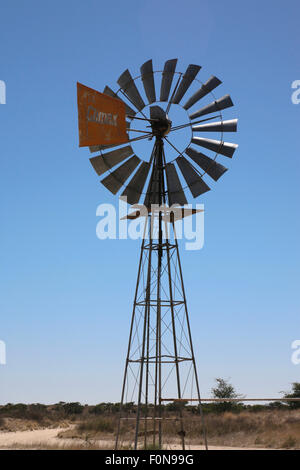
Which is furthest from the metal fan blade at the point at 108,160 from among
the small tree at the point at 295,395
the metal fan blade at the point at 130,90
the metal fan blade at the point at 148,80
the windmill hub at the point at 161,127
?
the small tree at the point at 295,395

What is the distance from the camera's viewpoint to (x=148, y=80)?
55.4 feet

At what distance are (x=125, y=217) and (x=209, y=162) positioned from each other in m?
2.97

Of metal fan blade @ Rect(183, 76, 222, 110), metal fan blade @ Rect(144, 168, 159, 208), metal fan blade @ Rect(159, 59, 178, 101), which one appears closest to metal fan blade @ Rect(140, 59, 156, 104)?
metal fan blade @ Rect(159, 59, 178, 101)

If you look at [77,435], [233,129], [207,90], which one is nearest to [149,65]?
[207,90]

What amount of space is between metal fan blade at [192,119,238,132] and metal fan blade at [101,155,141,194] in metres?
2.08

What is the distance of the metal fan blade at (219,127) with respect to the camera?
16844 millimetres

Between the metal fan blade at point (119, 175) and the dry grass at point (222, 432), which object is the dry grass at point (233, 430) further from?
the metal fan blade at point (119, 175)

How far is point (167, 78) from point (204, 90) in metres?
1.14

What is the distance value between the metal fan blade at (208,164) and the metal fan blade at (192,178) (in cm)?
25

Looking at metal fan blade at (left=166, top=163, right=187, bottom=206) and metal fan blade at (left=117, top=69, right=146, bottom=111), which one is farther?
metal fan blade at (left=117, top=69, right=146, bottom=111)

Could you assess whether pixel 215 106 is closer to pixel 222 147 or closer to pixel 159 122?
pixel 222 147

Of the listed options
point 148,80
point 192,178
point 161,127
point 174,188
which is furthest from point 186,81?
point 174,188

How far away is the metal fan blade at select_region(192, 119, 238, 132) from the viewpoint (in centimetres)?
1684

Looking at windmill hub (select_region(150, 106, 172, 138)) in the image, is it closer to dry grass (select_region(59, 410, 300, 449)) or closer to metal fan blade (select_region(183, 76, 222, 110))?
metal fan blade (select_region(183, 76, 222, 110))
